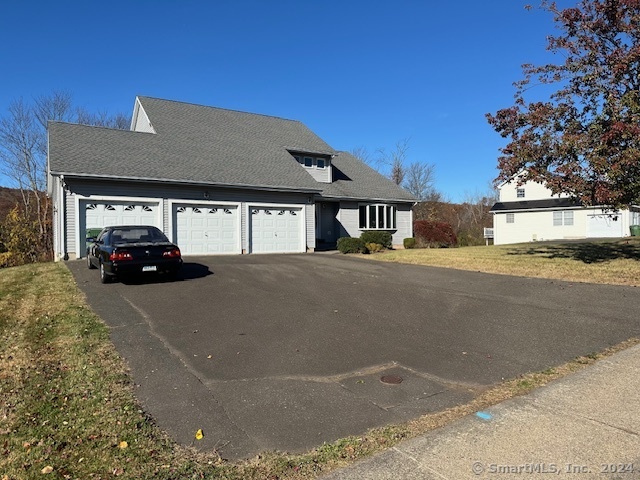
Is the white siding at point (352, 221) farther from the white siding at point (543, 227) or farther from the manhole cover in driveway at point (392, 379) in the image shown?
the manhole cover in driveway at point (392, 379)

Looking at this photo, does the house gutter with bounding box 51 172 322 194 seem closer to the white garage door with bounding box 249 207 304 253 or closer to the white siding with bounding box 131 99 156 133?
the white garage door with bounding box 249 207 304 253

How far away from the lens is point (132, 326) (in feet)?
23.3

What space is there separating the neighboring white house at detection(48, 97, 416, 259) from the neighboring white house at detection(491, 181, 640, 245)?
14.9m

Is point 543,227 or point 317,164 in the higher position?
point 317,164

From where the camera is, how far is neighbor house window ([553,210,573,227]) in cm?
3542

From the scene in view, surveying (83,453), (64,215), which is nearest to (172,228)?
(64,215)

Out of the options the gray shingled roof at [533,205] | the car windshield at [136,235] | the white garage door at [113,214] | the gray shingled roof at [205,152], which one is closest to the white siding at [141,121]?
the gray shingled roof at [205,152]

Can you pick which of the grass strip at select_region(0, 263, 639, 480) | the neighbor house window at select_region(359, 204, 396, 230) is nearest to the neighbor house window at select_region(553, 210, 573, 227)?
the neighbor house window at select_region(359, 204, 396, 230)

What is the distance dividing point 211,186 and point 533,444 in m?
17.2

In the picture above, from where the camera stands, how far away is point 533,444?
11.1 ft

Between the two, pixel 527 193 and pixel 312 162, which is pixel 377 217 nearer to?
pixel 312 162

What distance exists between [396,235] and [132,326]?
71.8 feet

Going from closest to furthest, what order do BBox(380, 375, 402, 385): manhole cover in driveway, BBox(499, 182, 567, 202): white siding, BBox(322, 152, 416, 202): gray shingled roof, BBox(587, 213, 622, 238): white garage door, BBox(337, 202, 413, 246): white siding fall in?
BBox(380, 375, 402, 385): manhole cover in driveway
BBox(337, 202, 413, 246): white siding
BBox(322, 152, 416, 202): gray shingled roof
BBox(587, 213, 622, 238): white garage door
BBox(499, 182, 567, 202): white siding

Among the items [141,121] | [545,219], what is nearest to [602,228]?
[545,219]
